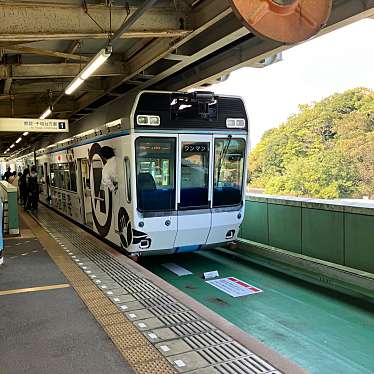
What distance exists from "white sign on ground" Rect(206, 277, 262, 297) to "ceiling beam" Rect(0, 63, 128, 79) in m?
4.70

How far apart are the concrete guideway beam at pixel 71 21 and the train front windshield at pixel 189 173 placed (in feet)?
5.45

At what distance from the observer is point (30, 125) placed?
31.7ft

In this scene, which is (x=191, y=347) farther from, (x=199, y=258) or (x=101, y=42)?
(x=101, y=42)

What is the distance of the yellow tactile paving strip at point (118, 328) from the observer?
9.59 feet

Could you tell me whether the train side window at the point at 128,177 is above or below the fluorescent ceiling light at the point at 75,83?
below

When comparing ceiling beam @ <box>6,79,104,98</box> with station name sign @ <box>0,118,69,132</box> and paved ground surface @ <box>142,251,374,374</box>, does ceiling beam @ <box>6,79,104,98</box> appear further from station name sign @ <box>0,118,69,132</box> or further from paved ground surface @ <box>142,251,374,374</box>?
A: paved ground surface @ <box>142,251,374,374</box>

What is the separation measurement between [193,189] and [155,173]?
29.5 inches

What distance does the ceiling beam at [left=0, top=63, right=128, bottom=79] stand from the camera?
26.5ft

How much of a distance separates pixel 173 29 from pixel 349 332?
15.4 feet

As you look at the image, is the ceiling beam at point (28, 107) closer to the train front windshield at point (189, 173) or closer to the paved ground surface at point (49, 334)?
the train front windshield at point (189, 173)

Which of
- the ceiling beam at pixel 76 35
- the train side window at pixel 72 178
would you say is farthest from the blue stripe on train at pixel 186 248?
the train side window at pixel 72 178

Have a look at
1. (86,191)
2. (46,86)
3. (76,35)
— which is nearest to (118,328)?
(76,35)

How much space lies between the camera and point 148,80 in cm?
969

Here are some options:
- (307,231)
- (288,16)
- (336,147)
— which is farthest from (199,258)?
(336,147)
